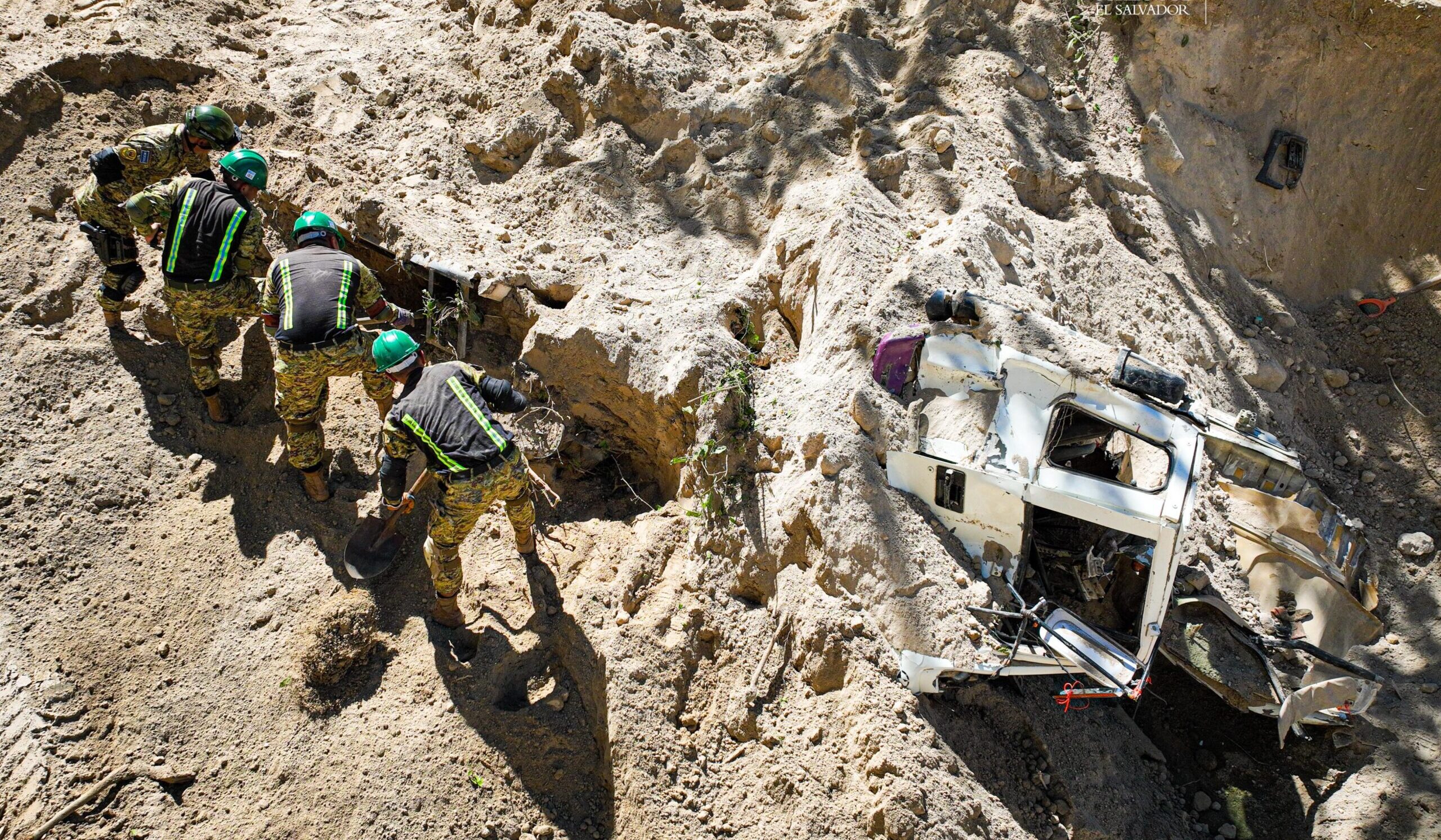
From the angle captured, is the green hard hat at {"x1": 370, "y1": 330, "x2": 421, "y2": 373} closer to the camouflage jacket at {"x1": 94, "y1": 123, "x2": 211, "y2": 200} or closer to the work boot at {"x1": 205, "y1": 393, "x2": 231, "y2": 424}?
the work boot at {"x1": 205, "y1": 393, "x2": 231, "y2": 424}

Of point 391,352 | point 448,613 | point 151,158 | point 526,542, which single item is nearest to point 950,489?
point 526,542

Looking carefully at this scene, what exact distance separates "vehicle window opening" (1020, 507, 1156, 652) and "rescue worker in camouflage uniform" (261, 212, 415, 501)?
4.14 metres

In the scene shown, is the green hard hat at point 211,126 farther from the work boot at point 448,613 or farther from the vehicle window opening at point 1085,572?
the vehicle window opening at point 1085,572

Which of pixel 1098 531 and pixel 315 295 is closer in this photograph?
pixel 1098 531

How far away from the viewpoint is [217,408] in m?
5.74

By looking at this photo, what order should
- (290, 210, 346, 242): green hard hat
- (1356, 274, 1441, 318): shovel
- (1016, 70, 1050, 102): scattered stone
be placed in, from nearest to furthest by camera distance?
(290, 210, 346, 242): green hard hat → (1016, 70, 1050, 102): scattered stone → (1356, 274, 1441, 318): shovel

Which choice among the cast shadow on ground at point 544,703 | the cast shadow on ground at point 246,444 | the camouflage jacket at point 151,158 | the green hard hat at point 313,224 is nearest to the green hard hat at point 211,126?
the camouflage jacket at point 151,158

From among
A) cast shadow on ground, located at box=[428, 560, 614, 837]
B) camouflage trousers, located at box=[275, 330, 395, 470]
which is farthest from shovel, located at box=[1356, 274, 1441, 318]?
camouflage trousers, located at box=[275, 330, 395, 470]

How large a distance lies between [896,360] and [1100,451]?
1.34m

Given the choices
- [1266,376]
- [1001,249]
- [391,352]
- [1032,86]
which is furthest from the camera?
[1032,86]

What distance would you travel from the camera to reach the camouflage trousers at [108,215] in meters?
5.76

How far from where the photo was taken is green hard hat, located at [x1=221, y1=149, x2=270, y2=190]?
550cm

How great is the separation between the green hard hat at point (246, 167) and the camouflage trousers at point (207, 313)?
667mm

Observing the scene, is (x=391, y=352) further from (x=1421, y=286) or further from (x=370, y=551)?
(x=1421, y=286)
